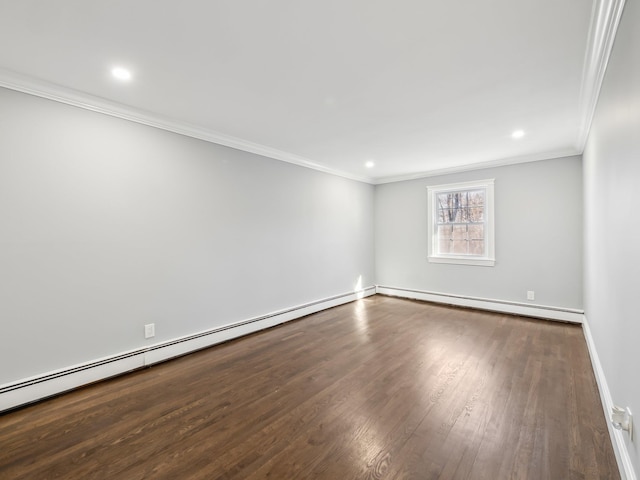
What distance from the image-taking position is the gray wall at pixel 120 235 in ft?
7.40

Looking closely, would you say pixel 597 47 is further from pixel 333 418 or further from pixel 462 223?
pixel 462 223

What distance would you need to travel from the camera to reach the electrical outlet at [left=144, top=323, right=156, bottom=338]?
2.90 metres

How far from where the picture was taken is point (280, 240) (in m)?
4.24

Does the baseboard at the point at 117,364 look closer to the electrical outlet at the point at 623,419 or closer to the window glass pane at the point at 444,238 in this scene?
the window glass pane at the point at 444,238

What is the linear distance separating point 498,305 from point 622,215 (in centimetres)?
358

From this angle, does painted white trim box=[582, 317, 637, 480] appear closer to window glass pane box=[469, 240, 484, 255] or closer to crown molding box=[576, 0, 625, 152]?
crown molding box=[576, 0, 625, 152]

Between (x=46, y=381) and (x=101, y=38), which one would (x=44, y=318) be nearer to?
(x=46, y=381)

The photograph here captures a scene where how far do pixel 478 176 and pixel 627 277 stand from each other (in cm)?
383

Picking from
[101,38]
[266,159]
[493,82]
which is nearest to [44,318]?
[101,38]

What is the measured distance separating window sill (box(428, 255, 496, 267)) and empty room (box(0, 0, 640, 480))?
48cm

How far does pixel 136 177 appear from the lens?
2.85m

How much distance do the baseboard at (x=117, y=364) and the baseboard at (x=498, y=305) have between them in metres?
2.67

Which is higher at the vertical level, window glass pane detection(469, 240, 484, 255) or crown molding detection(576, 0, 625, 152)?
crown molding detection(576, 0, 625, 152)

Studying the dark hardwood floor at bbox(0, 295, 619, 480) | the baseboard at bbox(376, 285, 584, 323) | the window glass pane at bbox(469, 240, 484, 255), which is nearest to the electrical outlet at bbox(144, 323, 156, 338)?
the dark hardwood floor at bbox(0, 295, 619, 480)
